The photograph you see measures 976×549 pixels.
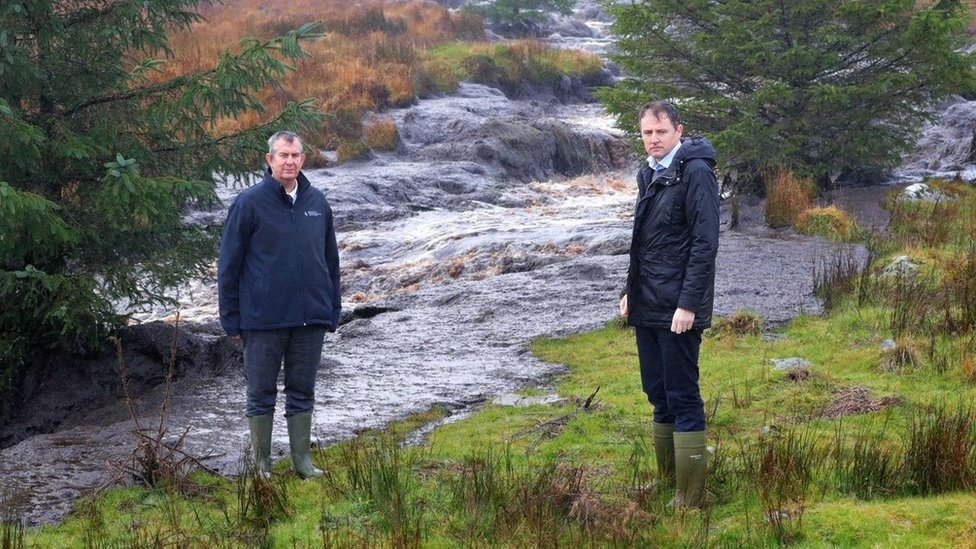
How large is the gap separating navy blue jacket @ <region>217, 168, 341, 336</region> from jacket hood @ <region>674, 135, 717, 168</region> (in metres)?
2.36

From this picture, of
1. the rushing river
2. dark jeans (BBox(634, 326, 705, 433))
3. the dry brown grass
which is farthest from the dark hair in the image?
the dry brown grass

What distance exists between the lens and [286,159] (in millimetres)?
6066

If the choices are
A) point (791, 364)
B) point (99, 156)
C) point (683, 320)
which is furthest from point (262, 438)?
point (791, 364)

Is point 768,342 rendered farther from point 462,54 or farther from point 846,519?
point 462,54

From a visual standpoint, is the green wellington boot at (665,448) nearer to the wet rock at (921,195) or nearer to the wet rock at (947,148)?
the wet rock at (921,195)

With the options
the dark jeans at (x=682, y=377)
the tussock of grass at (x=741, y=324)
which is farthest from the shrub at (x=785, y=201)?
the dark jeans at (x=682, y=377)

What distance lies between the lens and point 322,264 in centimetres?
632

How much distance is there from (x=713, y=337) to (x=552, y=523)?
5465 millimetres

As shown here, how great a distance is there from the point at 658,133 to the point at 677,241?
A: 55 centimetres

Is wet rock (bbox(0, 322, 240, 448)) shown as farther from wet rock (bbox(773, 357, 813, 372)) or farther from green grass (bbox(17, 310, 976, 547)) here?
wet rock (bbox(773, 357, 813, 372))

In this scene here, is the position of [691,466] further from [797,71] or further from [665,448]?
[797,71]

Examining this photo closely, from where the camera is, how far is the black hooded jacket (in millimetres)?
5004

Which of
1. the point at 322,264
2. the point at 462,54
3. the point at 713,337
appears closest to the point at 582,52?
the point at 462,54

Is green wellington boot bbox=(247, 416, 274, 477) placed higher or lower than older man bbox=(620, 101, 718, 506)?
lower
